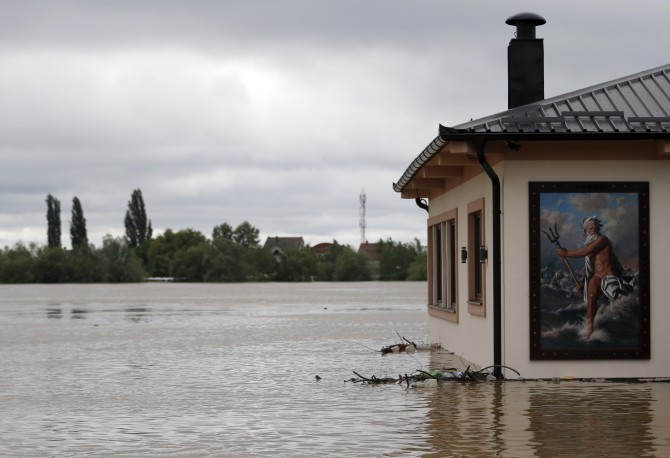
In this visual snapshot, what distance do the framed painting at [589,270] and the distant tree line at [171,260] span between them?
12799 cm

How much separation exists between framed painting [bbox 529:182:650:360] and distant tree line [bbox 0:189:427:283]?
420 feet

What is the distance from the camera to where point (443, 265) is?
21.7m

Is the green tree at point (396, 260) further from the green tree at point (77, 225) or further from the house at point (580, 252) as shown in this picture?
the house at point (580, 252)

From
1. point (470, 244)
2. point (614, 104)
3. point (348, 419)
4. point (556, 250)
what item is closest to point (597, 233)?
point (556, 250)

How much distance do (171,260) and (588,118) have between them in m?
143

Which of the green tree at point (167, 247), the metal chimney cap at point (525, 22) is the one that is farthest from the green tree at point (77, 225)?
the metal chimney cap at point (525, 22)

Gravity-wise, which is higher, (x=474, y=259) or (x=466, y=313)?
(x=474, y=259)

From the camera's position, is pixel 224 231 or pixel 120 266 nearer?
pixel 120 266

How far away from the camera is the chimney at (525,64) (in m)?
18.8

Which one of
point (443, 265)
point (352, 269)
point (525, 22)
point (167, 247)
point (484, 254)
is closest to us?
point (484, 254)

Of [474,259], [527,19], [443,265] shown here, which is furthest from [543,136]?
[443,265]

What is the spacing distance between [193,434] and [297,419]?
141 centimetres

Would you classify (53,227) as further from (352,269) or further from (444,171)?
(444,171)

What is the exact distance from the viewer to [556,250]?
1498cm
